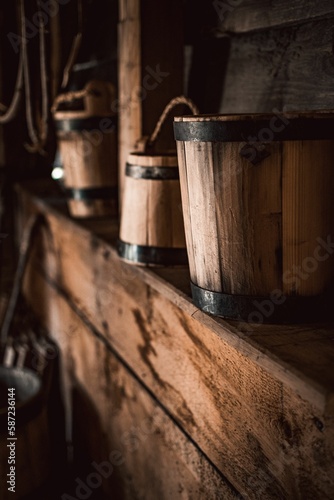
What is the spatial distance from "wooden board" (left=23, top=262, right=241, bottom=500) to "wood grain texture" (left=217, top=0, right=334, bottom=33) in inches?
64.4

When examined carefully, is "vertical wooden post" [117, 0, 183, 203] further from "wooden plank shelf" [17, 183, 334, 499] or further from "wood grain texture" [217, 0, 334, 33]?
"wooden plank shelf" [17, 183, 334, 499]

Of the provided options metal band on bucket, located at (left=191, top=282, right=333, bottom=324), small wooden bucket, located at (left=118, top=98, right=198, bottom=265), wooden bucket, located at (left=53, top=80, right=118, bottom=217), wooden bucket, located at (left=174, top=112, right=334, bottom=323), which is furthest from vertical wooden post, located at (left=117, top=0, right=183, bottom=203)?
metal band on bucket, located at (left=191, top=282, right=333, bottom=324)

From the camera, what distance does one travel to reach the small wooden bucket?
2359 mm

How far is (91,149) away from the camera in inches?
142

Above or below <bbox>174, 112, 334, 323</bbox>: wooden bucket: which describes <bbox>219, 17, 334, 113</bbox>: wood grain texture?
above

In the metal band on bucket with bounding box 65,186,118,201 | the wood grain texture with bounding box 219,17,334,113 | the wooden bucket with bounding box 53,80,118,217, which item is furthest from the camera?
the metal band on bucket with bounding box 65,186,118,201

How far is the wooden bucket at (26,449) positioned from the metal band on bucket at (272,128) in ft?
7.16

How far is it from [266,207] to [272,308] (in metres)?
0.30

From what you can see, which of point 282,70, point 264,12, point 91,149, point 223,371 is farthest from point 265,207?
point 91,149

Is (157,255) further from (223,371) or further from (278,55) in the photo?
(278,55)

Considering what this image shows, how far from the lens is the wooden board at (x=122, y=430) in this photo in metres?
2.41

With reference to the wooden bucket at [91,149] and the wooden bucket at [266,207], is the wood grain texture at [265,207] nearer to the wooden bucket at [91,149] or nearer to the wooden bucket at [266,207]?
the wooden bucket at [266,207]

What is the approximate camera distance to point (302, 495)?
1.62m

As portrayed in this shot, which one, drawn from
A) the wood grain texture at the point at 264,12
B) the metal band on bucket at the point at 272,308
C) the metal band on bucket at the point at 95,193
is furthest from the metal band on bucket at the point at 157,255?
the metal band on bucket at the point at 95,193
